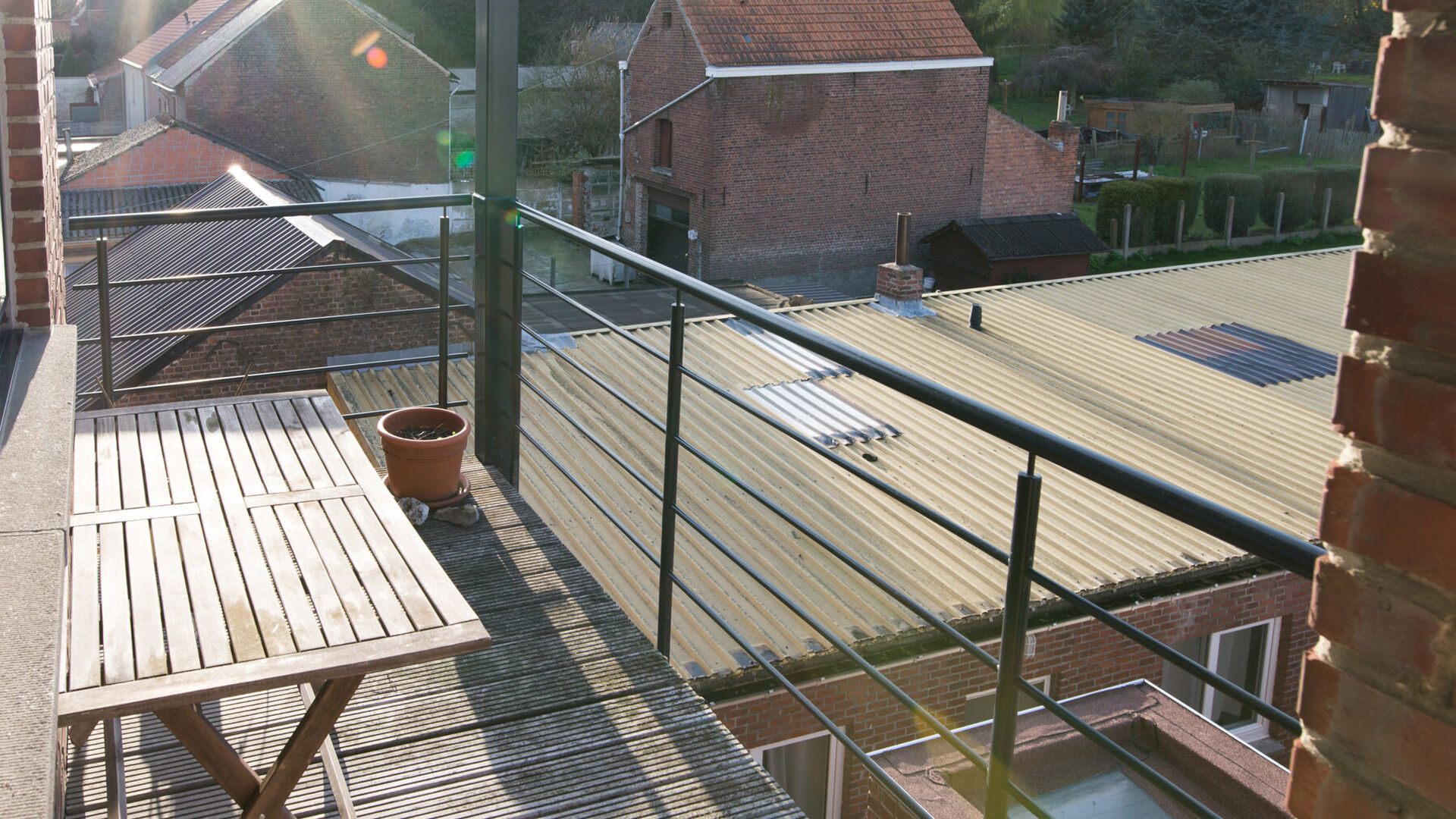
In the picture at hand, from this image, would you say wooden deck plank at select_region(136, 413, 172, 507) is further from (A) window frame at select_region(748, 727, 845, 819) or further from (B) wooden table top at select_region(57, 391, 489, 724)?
(A) window frame at select_region(748, 727, 845, 819)

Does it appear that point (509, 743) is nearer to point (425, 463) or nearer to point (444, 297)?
point (425, 463)

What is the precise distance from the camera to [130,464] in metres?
2.56

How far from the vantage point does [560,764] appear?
8.05ft

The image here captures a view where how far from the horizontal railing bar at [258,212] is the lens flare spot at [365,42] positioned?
23721 mm

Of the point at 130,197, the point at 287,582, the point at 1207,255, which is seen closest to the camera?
the point at 287,582

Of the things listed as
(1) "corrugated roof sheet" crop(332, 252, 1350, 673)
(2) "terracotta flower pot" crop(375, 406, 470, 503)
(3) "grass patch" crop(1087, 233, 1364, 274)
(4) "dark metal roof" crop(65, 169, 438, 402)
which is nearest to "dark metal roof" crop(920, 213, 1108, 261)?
(3) "grass patch" crop(1087, 233, 1364, 274)

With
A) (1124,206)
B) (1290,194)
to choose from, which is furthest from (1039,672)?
(1290,194)

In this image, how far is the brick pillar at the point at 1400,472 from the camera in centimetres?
95

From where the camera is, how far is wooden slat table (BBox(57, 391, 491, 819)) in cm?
179

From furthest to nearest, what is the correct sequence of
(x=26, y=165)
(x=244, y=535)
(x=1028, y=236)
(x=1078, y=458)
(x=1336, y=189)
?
(x=1336, y=189) → (x=1028, y=236) → (x=26, y=165) → (x=244, y=535) → (x=1078, y=458)

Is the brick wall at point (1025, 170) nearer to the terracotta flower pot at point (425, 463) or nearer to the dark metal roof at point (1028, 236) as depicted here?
the dark metal roof at point (1028, 236)

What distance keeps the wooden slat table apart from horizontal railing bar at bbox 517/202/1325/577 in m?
0.77

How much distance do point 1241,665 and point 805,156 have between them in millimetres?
17201

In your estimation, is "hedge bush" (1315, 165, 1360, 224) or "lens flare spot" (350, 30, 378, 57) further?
"hedge bush" (1315, 165, 1360, 224)
